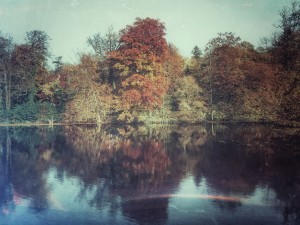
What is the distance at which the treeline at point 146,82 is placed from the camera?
3666cm

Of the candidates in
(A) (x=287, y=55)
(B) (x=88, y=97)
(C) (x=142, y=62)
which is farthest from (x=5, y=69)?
(A) (x=287, y=55)

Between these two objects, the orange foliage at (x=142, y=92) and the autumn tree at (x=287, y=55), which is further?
the orange foliage at (x=142, y=92)

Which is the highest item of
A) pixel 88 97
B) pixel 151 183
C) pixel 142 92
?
pixel 142 92

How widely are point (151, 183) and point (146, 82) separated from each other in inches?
971

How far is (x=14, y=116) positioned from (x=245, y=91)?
26.0 m

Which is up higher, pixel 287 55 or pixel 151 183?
pixel 287 55

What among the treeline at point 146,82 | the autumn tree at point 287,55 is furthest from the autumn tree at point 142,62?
the autumn tree at point 287,55

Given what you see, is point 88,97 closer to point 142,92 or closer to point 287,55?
point 142,92

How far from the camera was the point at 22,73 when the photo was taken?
41.2m

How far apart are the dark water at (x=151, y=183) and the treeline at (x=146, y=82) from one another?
53.6ft

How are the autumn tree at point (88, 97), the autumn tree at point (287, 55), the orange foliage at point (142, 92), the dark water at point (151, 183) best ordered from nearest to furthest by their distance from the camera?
the dark water at point (151, 183)
the autumn tree at point (287, 55)
the orange foliage at point (142, 92)
the autumn tree at point (88, 97)

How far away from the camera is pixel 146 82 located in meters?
36.3

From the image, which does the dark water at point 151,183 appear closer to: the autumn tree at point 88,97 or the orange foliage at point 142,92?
the orange foliage at point 142,92

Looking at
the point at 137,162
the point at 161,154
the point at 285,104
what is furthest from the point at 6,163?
the point at 285,104
